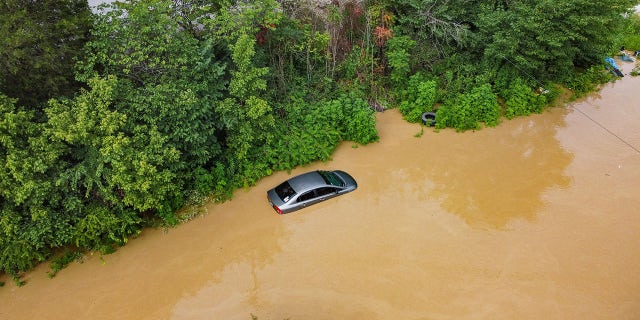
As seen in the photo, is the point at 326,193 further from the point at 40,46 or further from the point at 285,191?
the point at 40,46

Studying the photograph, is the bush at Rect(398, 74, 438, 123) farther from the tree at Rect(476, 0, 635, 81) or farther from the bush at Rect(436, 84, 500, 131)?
the tree at Rect(476, 0, 635, 81)

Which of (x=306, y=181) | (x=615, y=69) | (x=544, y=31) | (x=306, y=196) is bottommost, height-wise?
(x=306, y=196)

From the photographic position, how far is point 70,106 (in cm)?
984

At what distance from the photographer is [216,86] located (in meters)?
11.4

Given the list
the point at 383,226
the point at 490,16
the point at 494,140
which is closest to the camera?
the point at 383,226

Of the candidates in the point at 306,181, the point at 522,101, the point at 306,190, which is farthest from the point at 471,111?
the point at 306,190

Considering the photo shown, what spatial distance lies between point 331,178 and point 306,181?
0.86 meters

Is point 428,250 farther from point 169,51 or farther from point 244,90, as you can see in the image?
point 169,51

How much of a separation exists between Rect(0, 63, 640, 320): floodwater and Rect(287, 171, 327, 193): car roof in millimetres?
723

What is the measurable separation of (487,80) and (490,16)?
250cm

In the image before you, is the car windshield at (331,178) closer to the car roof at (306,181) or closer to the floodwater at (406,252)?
the car roof at (306,181)

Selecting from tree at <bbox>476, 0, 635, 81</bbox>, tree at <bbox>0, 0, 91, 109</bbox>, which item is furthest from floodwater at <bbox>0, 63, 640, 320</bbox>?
tree at <bbox>0, 0, 91, 109</bbox>

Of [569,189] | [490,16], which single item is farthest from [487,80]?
[569,189]

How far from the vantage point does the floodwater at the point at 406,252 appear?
8969 millimetres
